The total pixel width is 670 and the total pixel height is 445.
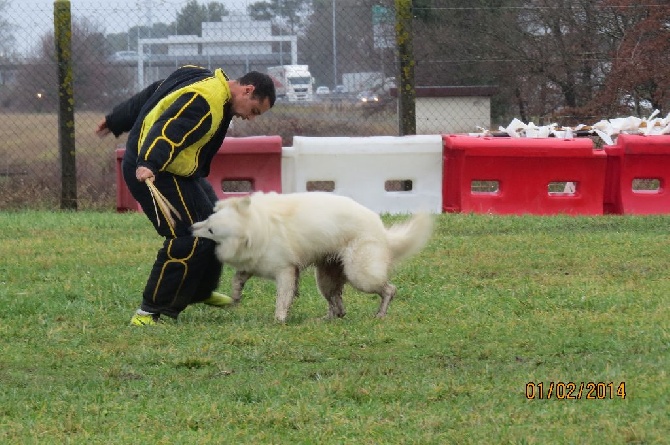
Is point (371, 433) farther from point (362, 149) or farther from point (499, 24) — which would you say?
point (499, 24)

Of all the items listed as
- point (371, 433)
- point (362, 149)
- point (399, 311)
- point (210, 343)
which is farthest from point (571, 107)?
point (371, 433)

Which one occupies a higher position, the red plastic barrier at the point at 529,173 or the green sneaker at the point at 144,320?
the red plastic barrier at the point at 529,173

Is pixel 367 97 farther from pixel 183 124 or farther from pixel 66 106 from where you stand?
pixel 183 124

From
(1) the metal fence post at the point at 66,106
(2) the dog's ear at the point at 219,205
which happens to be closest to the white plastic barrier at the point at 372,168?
(1) the metal fence post at the point at 66,106

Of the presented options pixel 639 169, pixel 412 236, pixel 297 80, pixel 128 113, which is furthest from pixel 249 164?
pixel 412 236

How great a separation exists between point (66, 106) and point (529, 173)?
5201 mm

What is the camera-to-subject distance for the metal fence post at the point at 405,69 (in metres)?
13.1

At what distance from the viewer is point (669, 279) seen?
26.6 ft

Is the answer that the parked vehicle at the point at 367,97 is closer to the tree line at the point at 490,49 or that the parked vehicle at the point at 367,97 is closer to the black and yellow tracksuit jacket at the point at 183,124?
the tree line at the point at 490,49

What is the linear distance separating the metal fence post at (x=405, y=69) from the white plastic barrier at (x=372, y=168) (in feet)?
2.03

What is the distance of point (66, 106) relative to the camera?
42.8 feet

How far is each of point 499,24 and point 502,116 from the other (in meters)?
1.82

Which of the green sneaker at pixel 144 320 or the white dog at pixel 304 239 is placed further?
the green sneaker at pixel 144 320
